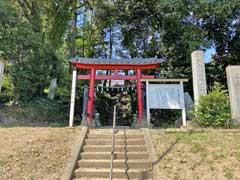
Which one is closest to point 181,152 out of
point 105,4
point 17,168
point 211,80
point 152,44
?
point 17,168

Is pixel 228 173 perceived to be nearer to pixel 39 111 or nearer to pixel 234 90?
pixel 234 90

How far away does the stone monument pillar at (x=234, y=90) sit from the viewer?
861 cm

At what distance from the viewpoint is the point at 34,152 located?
6508mm

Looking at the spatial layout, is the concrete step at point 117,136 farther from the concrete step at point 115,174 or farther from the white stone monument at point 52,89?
the white stone monument at point 52,89

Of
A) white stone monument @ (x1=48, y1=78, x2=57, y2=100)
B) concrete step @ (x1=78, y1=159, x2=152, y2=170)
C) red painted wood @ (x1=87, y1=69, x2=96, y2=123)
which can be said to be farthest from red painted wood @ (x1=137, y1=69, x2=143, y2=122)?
white stone monument @ (x1=48, y1=78, x2=57, y2=100)

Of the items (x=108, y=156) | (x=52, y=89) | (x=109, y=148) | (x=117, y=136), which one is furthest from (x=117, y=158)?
(x=52, y=89)

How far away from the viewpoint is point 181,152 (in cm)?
654

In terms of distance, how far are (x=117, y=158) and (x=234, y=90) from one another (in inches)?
184

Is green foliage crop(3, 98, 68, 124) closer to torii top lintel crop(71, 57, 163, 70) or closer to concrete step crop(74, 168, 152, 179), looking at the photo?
torii top lintel crop(71, 57, 163, 70)

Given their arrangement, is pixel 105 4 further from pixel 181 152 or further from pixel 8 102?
pixel 181 152

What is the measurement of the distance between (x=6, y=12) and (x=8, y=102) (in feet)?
15.6

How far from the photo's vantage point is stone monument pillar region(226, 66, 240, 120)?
861 centimetres

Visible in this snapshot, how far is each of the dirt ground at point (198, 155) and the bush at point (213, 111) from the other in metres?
0.66

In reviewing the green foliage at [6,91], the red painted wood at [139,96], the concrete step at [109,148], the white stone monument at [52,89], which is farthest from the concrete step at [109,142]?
the green foliage at [6,91]
